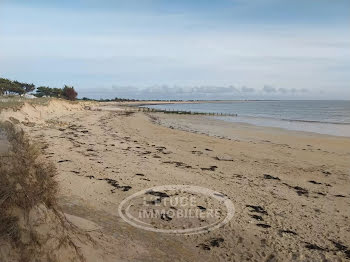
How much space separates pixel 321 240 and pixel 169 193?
3.60 metres

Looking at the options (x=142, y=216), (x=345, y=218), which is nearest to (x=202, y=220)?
(x=142, y=216)

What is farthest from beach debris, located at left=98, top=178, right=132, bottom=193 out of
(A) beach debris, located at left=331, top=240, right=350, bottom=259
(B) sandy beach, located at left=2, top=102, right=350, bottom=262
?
(A) beach debris, located at left=331, top=240, right=350, bottom=259

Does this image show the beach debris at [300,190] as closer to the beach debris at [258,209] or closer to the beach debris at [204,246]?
the beach debris at [258,209]

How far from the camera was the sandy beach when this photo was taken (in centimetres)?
535

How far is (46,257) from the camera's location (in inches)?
150

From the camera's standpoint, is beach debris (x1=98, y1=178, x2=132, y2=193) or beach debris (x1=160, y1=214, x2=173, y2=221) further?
beach debris (x1=98, y1=178, x2=132, y2=193)

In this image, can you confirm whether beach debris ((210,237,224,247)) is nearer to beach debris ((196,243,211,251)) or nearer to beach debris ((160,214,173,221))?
beach debris ((196,243,211,251))

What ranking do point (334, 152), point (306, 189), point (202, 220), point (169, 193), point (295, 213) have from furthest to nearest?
point (334, 152), point (306, 189), point (169, 193), point (295, 213), point (202, 220)

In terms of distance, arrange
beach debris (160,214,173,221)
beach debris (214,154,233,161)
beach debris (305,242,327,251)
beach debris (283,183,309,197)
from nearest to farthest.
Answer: beach debris (305,242,327,251), beach debris (160,214,173,221), beach debris (283,183,309,197), beach debris (214,154,233,161)

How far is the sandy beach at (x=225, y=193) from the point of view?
5.35m

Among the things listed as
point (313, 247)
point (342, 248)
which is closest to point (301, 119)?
point (342, 248)

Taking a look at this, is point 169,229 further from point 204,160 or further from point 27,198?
point 204,160

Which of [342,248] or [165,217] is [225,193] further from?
[342,248]

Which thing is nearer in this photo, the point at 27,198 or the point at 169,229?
the point at 27,198
